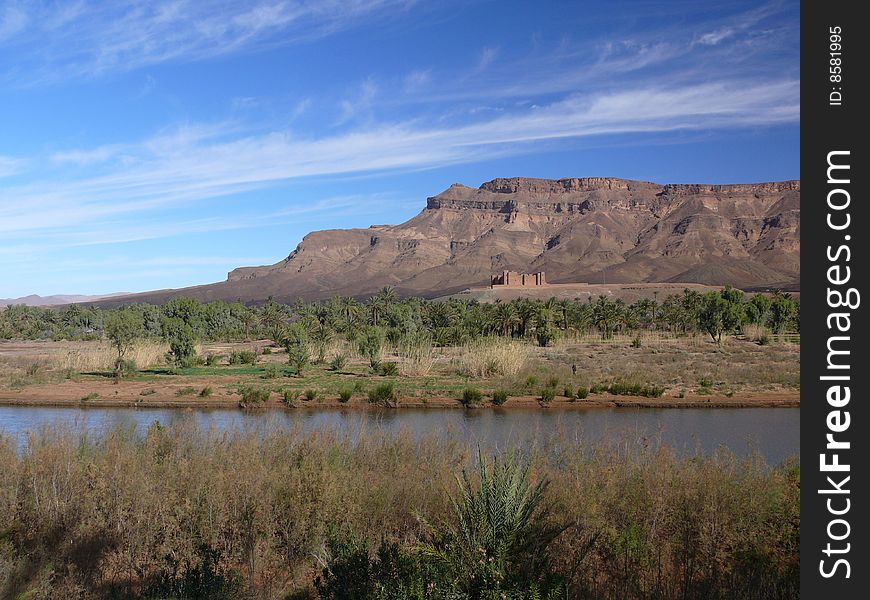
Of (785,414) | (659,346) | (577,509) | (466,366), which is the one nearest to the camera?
(577,509)

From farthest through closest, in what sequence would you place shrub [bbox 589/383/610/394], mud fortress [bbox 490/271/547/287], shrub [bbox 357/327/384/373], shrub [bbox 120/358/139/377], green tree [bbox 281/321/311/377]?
mud fortress [bbox 490/271/547/287]
shrub [bbox 357/327/384/373]
green tree [bbox 281/321/311/377]
shrub [bbox 120/358/139/377]
shrub [bbox 589/383/610/394]

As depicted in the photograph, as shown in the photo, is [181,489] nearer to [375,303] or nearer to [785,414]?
[785,414]

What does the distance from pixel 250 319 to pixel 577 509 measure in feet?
237

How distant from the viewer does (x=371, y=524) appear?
29.3 ft

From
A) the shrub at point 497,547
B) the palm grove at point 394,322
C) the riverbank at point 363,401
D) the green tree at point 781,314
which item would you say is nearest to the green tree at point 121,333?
the palm grove at point 394,322

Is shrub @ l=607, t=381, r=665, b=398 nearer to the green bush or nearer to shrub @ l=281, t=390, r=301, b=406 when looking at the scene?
shrub @ l=281, t=390, r=301, b=406

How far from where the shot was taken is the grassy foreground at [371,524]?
6574 millimetres

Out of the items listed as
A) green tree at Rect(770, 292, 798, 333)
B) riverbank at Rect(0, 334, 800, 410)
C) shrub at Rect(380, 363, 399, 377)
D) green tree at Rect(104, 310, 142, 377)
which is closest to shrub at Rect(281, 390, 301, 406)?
riverbank at Rect(0, 334, 800, 410)

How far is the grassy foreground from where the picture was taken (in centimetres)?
657

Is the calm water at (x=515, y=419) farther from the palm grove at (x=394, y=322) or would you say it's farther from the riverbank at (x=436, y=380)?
the palm grove at (x=394, y=322)

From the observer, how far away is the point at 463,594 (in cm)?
532

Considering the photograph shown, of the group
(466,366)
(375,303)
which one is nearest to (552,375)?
(466,366)
